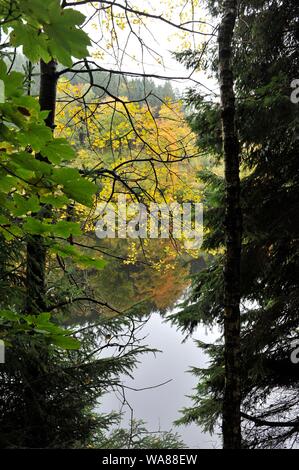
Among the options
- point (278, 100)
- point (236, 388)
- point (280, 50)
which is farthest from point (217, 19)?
point (236, 388)

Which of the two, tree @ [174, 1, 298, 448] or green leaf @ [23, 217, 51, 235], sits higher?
tree @ [174, 1, 298, 448]

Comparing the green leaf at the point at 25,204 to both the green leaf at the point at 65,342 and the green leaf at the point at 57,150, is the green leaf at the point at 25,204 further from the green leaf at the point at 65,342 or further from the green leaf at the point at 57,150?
the green leaf at the point at 65,342

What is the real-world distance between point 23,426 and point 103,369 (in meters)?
0.63

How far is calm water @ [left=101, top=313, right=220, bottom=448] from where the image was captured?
29.3 ft

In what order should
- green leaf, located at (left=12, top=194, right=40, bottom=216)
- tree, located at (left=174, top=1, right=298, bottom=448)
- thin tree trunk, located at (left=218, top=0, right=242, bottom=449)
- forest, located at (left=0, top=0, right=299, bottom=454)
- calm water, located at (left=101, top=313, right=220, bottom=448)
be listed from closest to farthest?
green leaf, located at (left=12, top=194, right=40, bottom=216)
forest, located at (left=0, top=0, right=299, bottom=454)
thin tree trunk, located at (left=218, top=0, right=242, bottom=449)
tree, located at (left=174, top=1, right=298, bottom=448)
calm water, located at (left=101, top=313, right=220, bottom=448)

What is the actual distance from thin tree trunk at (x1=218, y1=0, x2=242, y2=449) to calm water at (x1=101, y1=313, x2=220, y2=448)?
17.7 feet

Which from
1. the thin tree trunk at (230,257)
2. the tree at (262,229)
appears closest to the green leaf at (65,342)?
the thin tree trunk at (230,257)

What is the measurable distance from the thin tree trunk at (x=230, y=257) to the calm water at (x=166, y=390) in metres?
5.39

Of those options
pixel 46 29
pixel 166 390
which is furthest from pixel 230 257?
pixel 166 390

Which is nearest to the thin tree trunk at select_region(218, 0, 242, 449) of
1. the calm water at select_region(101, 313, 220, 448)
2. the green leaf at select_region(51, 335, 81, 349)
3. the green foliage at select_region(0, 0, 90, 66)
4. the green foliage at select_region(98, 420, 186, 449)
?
the green foliage at select_region(98, 420, 186, 449)

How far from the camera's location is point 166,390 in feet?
35.2

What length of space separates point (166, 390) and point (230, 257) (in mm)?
8770

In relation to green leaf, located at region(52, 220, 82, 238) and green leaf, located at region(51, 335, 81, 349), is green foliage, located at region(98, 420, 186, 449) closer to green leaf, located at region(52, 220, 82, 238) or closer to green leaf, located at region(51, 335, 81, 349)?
green leaf, located at region(51, 335, 81, 349)
